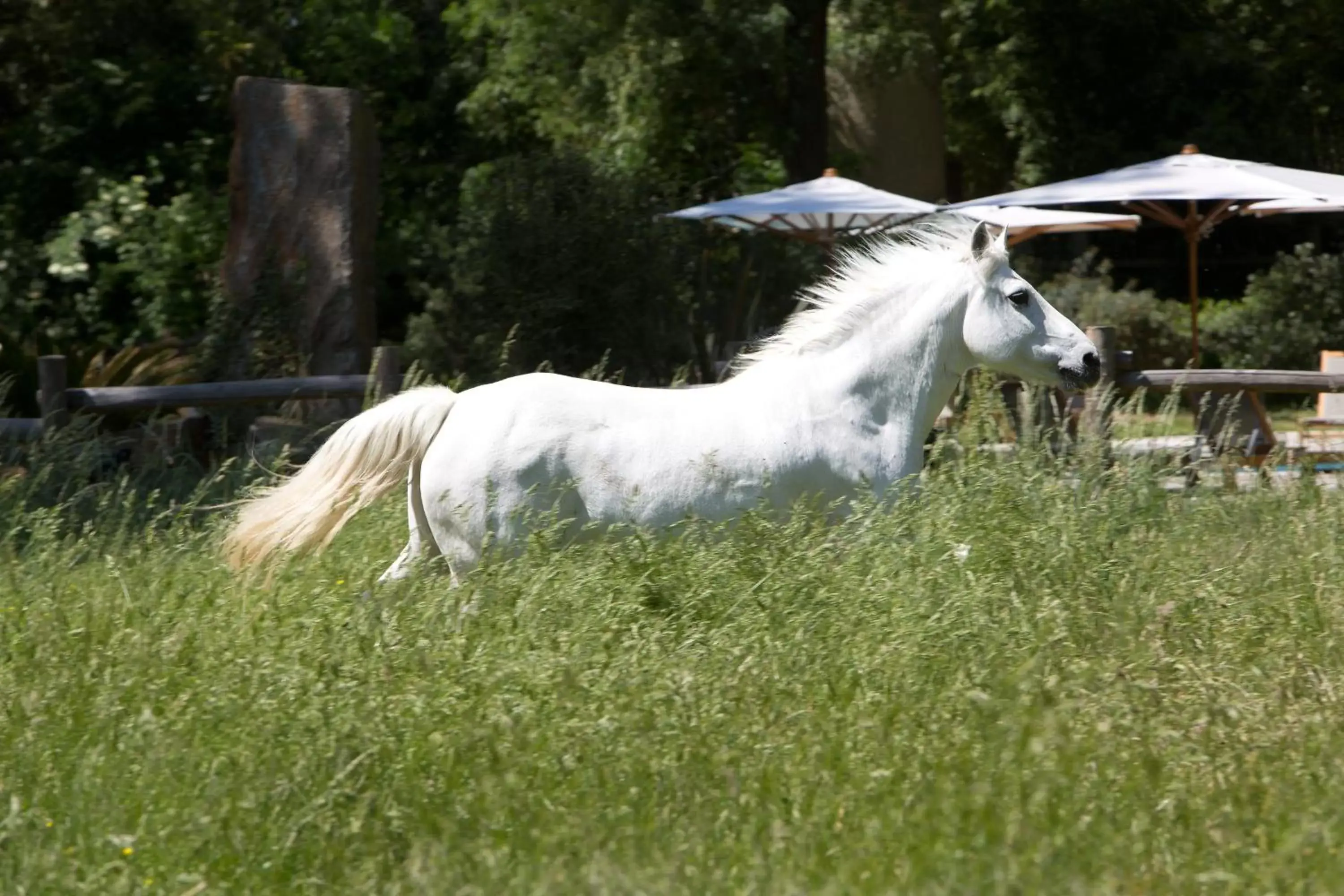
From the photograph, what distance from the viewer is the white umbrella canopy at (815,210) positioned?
13.3 metres

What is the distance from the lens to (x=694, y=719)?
4.00 meters

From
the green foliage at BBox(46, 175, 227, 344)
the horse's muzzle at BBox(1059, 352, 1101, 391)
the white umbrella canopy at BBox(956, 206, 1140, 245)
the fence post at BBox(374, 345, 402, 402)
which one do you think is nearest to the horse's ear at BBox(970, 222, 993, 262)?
the horse's muzzle at BBox(1059, 352, 1101, 391)

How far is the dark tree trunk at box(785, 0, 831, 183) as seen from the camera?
1667cm

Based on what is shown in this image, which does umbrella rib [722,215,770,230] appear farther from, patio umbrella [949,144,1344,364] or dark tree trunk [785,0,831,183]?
dark tree trunk [785,0,831,183]

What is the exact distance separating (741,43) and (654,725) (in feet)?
42.7

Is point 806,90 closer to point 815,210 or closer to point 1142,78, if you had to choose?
point 815,210

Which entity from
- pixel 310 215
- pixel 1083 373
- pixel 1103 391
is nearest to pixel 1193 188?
pixel 1103 391

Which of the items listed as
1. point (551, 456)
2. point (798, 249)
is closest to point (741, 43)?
point (798, 249)

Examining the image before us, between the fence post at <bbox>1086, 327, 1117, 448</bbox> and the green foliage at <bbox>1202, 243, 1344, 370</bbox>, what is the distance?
26.8 feet

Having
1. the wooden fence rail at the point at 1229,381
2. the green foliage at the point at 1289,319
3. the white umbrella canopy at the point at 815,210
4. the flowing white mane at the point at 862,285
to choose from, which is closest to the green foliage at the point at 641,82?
the white umbrella canopy at the point at 815,210

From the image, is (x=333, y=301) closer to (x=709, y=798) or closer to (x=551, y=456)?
(x=551, y=456)

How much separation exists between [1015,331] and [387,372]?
3.95 m

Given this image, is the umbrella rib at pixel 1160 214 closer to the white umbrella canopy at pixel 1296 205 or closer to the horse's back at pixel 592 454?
the white umbrella canopy at pixel 1296 205

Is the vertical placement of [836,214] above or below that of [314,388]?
above
